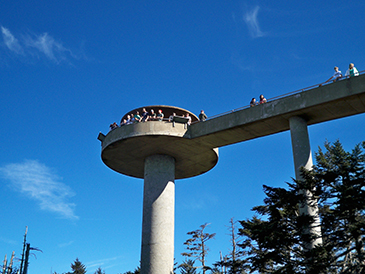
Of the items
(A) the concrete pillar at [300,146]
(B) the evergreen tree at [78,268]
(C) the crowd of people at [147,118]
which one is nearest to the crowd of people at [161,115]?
(C) the crowd of people at [147,118]

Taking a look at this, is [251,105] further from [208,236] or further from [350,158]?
[208,236]

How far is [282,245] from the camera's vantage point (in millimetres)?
16047

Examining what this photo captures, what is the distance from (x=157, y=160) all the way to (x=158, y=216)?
3.77 m

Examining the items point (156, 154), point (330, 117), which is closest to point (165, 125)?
point (156, 154)

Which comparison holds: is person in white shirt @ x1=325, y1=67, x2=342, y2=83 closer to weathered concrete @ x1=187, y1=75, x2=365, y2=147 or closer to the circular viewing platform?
weathered concrete @ x1=187, y1=75, x2=365, y2=147

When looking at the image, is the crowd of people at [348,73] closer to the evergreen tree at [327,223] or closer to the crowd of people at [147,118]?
the evergreen tree at [327,223]

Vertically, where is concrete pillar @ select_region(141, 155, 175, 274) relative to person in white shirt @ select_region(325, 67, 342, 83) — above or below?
below

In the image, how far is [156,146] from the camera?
79.0 feet

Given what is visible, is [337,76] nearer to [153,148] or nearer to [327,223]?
[327,223]

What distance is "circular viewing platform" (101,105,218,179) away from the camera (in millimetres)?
22781

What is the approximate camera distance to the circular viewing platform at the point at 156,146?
2278 cm

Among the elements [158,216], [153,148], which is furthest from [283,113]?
[158,216]

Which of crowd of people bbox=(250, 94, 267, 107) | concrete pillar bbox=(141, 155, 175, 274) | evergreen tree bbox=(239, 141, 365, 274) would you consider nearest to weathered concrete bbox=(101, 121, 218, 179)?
concrete pillar bbox=(141, 155, 175, 274)

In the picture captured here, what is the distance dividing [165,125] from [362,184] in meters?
11.7
